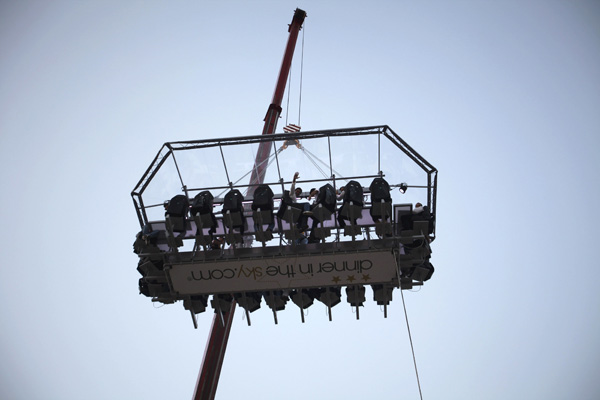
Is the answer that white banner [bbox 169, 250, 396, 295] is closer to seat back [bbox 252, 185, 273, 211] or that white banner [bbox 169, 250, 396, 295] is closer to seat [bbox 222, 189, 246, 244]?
seat [bbox 222, 189, 246, 244]

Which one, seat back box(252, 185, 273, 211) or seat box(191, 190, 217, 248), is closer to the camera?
seat back box(252, 185, 273, 211)

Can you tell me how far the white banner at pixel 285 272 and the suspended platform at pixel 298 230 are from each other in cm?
3

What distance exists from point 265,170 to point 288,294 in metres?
4.16

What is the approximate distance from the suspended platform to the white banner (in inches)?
1.1

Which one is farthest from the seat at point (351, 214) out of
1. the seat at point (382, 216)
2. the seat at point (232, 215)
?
the seat at point (232, 215)

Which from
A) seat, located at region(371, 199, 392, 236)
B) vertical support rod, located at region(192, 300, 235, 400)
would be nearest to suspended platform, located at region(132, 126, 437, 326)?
seat, located at region(371, 199, 392, 236)

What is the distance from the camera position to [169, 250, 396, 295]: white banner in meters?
12.8

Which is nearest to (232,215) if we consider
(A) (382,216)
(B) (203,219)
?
(B) (203,219)

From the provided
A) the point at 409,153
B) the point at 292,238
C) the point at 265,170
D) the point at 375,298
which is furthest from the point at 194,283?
the point at 409,153

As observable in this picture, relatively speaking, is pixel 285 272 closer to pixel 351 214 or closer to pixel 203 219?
pixel 351 214

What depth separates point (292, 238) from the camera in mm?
12680

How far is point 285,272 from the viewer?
514 inches

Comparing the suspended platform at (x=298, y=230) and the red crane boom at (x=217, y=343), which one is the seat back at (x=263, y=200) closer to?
the suspended platform at (x=298, y=230)

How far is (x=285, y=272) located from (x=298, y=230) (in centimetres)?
128
